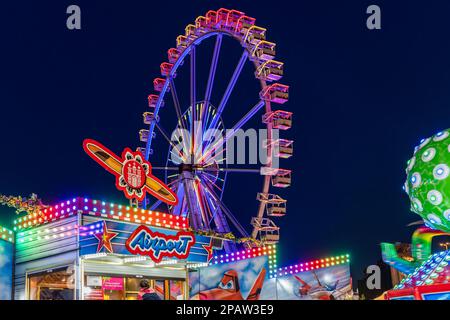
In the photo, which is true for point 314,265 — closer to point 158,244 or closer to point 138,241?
point 158,244

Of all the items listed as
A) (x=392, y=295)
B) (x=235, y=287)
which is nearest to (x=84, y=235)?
(x=235, y=287)

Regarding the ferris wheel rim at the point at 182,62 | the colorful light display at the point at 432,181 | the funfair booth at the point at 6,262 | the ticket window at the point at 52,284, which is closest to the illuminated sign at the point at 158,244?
the ticket window at the point at 52,284

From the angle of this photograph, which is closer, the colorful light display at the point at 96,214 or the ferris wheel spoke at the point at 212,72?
the colorful light display at the point at 96,214

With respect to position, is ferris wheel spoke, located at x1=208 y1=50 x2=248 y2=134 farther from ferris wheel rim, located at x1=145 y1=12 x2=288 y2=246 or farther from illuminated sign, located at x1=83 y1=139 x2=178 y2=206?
illuminated sign, located at x1=83 y1=139 x2=178 y2=206

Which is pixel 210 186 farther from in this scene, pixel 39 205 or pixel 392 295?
pixel 392 295

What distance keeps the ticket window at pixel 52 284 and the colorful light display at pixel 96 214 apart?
1.18m

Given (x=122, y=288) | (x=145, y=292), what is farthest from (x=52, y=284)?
(x=145, y=292)

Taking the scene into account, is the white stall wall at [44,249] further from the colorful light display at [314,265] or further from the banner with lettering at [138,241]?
the colorful light display at [314,265]

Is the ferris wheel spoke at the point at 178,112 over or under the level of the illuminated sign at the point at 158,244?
over

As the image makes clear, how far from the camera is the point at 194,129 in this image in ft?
84.8

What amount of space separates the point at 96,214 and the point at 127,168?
5.85 ft

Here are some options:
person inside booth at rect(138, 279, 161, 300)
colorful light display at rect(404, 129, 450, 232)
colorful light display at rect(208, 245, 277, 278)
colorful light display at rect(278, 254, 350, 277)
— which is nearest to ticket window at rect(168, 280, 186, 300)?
person inside booth at rect(138, 279, 161, 300)

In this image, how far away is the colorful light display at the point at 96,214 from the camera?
14.6 m
